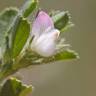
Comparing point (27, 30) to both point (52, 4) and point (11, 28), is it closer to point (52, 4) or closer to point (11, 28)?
point (11, 28)

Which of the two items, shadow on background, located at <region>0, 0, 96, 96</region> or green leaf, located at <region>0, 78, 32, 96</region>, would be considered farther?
shadow on background, located at <region>0, 0, 96, 96</region>

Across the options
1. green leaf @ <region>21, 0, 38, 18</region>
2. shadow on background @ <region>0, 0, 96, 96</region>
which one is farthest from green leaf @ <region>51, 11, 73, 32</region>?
shadow on background @ <region>0, 0, 96, 96</region>

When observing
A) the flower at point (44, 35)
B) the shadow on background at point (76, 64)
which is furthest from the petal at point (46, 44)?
the shadow on background at point (76, 64)

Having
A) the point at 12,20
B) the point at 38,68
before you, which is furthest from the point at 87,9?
the point at 12,20

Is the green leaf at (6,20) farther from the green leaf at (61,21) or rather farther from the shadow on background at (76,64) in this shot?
the shadow on background at (76,64)

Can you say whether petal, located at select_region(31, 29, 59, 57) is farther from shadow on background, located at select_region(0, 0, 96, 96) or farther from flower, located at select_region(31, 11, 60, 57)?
shadow on background, located at select_region(0, 0, 96, 96)

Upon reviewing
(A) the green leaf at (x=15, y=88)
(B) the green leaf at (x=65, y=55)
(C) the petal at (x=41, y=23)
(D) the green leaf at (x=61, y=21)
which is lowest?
(A) the green leaf at (x=15, y=88)

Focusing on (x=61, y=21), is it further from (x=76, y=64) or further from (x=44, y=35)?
(x=76, y=64)
